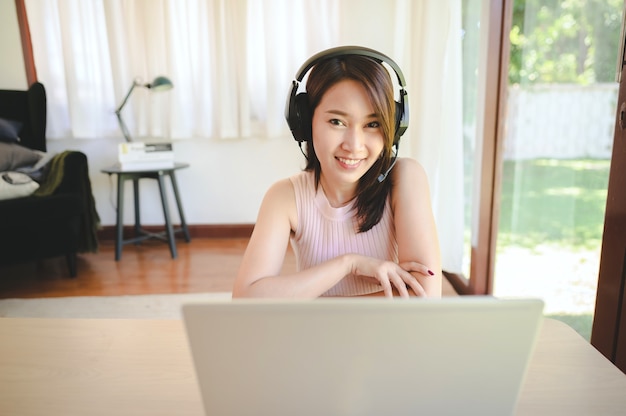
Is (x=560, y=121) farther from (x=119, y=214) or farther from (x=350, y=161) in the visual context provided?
(x=119, y=214)

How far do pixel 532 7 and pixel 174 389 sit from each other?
73.1 inches

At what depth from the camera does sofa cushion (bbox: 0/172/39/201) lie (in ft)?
7.64

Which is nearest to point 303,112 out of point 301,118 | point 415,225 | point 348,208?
point 301,118

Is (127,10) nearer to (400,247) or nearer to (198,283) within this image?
(198,283)

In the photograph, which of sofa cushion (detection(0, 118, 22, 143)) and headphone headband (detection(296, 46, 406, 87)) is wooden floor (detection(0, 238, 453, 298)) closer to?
sofa cushion (detection(0, 118, 22, 143))

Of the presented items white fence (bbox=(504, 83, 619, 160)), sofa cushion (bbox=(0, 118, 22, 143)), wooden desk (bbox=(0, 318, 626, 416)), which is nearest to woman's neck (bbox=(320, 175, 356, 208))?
wooden desk (bbox=(0, 318, 626, 416))

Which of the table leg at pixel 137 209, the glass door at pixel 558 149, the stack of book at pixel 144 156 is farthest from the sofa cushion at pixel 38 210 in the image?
the glass door at pixel 558 149

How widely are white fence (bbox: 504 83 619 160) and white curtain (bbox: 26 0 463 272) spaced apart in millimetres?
1149

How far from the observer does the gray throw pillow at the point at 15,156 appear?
2.52 meters

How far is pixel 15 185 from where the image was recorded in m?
2.36

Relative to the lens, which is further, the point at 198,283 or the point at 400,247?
the point at 198,283

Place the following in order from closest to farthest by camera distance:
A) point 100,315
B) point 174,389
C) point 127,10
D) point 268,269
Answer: point 174,389
point 268,269
point 100,315
point 127,10

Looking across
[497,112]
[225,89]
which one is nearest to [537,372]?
[497,112]

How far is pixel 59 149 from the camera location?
3.10m
